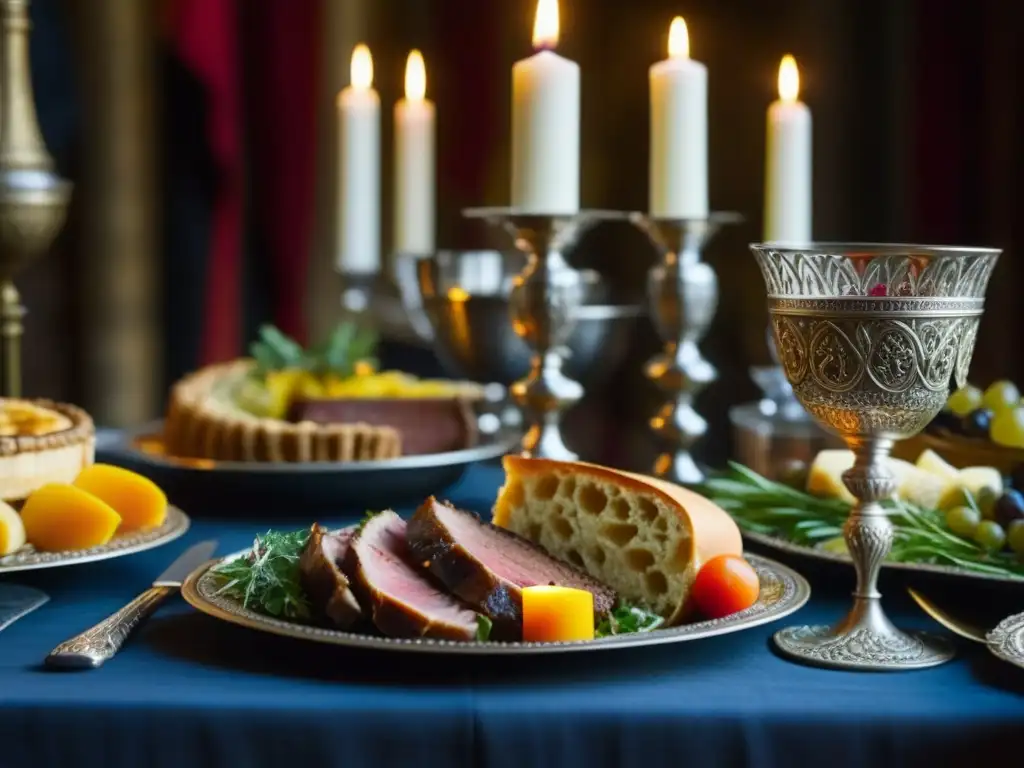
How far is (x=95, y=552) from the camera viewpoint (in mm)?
1465

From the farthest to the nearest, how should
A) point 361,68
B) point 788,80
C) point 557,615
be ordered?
point 361,68, point 788,80, point 557,615

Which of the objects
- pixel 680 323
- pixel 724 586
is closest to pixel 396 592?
pixel 724 586

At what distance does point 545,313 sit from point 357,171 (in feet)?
2.63

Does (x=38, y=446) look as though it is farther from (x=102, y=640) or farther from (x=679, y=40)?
(x=679, y=40)

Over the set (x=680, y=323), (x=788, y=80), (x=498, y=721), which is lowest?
(x=498, y=721)

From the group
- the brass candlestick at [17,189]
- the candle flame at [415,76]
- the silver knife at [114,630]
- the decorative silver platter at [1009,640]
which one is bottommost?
the silver knife at [114,630]

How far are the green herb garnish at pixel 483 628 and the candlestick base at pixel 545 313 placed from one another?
0.76m

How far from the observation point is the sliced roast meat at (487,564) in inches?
47.4

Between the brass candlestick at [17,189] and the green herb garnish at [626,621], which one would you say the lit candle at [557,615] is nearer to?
the green herb garnish at [626,621]

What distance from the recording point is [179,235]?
4766mm

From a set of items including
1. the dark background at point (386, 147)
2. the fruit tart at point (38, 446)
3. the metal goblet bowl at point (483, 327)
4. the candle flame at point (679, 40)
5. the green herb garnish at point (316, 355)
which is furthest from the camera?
the dark background at point (386, 147)

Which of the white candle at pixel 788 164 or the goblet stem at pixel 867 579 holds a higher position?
the white candle at pixel 788 164

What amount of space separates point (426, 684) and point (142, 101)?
13.1ft

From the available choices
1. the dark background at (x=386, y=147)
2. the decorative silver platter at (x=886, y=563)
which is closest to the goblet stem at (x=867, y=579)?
the decorative silver platter at (x=886, y=563)
